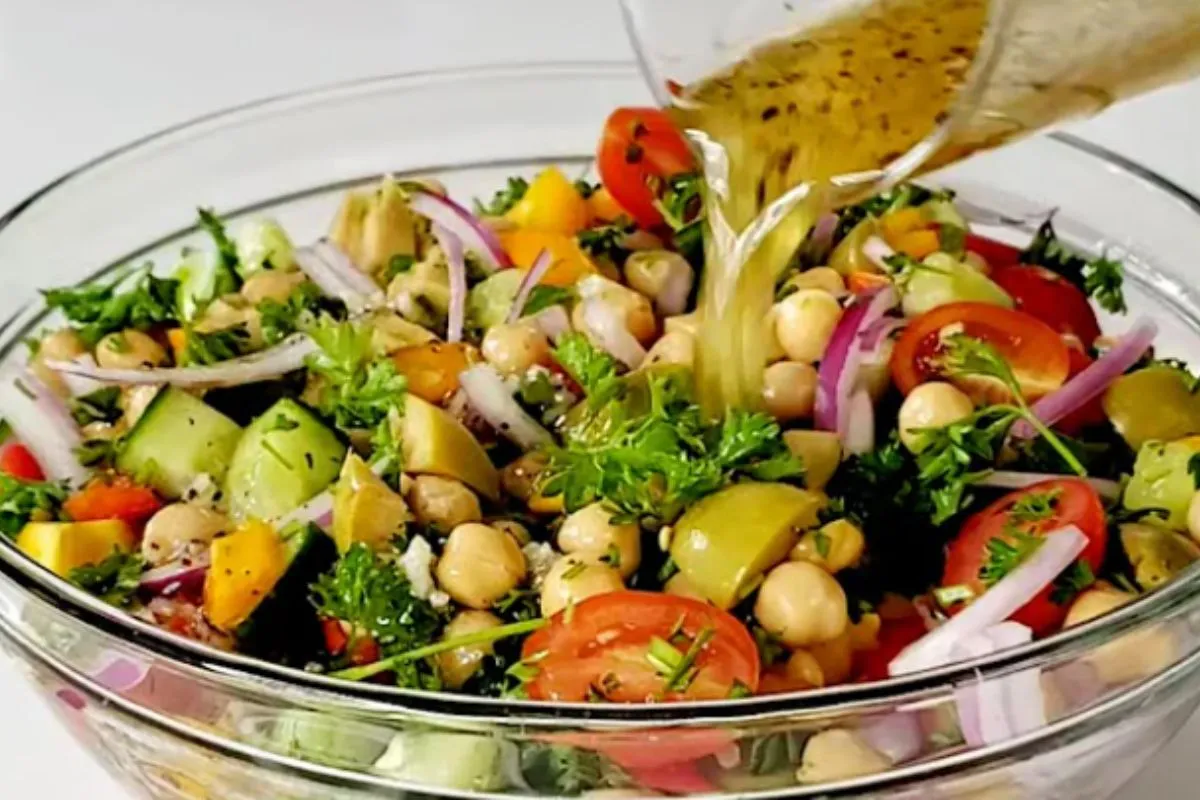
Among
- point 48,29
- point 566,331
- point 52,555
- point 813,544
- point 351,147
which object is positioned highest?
point 48,29

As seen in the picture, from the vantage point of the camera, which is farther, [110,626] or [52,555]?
[52,555]

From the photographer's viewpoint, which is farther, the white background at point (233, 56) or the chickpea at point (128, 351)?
the white background at point (233, 56)

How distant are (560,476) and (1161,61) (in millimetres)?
606

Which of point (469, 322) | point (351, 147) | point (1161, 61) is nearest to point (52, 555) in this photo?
point (469, 322)

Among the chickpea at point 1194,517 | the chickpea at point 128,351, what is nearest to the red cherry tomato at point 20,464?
the chickpea at point 128,351

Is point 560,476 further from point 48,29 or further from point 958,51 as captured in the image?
point 48,29

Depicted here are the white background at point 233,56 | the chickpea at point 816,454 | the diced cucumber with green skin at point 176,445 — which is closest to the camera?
the chickpea at point 816,454

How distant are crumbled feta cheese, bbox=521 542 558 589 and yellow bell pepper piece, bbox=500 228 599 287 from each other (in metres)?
0.43

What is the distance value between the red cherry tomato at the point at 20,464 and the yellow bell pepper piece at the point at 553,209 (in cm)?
61

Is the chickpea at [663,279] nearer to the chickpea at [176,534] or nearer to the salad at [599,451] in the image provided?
the salad at [599,451]

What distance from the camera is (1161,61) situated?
1502 millimetres

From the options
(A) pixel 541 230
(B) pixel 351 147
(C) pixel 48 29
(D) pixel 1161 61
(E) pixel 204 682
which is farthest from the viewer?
(C) pixel 48 29

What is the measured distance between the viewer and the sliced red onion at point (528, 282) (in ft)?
6.23

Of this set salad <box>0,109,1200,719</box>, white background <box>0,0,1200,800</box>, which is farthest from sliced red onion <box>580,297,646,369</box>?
white background <box>0,0,1200,800</box>
